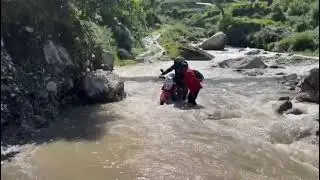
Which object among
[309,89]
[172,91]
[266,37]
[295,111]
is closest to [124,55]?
[266,37]

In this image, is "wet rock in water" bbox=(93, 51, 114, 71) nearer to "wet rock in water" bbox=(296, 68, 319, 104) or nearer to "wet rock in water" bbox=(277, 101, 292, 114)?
"wet rock in water" bbox=(277, 101, 292, 114)

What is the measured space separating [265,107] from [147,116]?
361 cm

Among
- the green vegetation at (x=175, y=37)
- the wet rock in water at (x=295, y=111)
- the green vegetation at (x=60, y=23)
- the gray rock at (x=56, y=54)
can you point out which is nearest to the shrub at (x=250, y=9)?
the green vegetation at (x=175, y=37)

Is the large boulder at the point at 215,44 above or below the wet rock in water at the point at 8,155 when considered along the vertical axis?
below

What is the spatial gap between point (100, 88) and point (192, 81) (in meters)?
2.75

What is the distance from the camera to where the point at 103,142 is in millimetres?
11039

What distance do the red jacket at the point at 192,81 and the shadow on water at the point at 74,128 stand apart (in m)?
2.45

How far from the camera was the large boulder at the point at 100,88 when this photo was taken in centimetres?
1519

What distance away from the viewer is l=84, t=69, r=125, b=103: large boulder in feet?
49.8

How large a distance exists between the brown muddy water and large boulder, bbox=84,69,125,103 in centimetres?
38

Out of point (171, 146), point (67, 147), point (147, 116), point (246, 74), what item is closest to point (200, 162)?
point (171, 146)

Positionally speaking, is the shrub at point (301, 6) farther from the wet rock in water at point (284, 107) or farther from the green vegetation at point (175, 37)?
the green vegetation at point (175, 37)

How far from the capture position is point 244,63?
26297 millimetres

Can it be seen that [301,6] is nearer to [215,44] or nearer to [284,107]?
[284,107]
